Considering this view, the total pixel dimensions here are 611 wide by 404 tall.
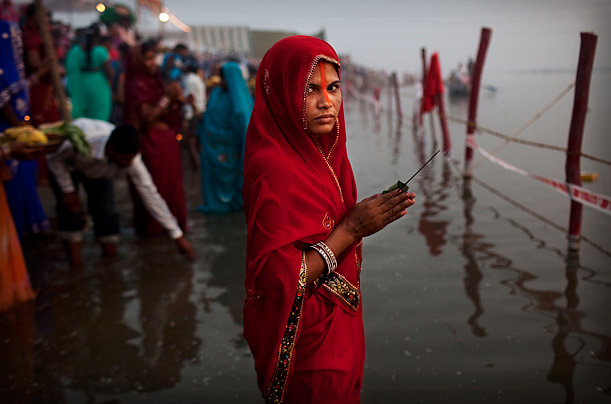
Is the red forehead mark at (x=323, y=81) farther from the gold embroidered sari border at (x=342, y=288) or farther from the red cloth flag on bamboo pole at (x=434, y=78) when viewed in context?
the red cloth flag on bamboo pole at (x=434, y=78)

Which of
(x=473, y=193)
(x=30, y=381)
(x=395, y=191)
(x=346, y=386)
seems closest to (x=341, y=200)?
(x=395, y=191)

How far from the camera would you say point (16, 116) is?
5219mm

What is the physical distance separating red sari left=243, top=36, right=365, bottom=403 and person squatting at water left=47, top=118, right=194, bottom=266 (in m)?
2.89

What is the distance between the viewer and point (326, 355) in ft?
5.57

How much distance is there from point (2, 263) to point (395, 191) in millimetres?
3512

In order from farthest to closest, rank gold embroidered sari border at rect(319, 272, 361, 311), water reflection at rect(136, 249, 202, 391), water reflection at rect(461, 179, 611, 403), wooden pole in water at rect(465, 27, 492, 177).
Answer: wooden pole in water at rect(465, 27, 492, 177) → water reflection at rect(136, 249, 202, 391) → water reflection at rect(461, 179, 611, 403) → gold embroidered sari border at rect(319, 272, 361, 311)

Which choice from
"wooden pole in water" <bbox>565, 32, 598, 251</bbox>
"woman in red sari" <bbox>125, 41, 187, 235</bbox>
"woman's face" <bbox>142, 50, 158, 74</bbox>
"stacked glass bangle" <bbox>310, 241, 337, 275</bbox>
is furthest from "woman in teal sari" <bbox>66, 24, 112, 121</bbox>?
"stacked glass bangle" <bbox>310, 241, 337, 275</bbox>

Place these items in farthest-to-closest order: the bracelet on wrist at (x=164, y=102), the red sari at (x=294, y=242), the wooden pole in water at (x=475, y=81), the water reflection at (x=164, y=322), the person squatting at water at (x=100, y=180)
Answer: the wooden pole in water at (x=475, y=81)
the bracelet on wrist at (x=164, y=102)
the person squatting at water at (x=100, y=180)
the water reflection at (x=164, y=322)
the red sari at (x=294, y=242)

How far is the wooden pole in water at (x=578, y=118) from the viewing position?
4312 mm

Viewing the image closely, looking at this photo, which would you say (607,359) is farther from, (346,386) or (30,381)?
(30,381)

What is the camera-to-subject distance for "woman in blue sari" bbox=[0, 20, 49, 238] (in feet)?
16.4

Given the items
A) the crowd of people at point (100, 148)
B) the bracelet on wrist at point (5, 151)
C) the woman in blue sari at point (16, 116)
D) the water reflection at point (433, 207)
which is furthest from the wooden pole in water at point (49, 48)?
the water reflection at point (433, 207)

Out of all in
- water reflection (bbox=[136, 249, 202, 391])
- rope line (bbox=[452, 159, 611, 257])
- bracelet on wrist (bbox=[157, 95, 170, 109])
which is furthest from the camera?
bracelet on wrist (bbox=[157, 95, 170, 109])

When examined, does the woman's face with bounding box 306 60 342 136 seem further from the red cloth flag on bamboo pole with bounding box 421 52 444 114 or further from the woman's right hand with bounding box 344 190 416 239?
the red cloth flag on bamboo pole with bounding box 421 52 444 114
